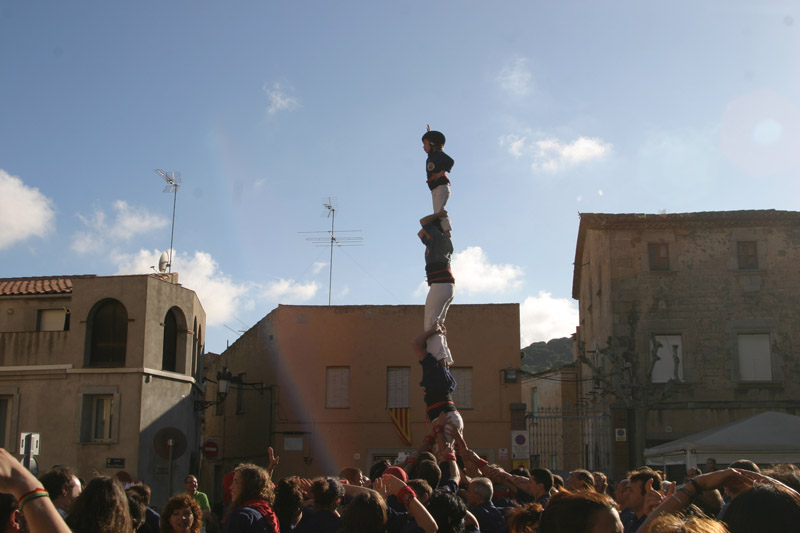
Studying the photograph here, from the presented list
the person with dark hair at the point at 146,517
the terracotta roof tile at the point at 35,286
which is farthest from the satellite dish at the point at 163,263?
the person with dark hair at the point at 146,517

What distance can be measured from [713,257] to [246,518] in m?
24.2

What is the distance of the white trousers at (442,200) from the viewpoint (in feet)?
44.3

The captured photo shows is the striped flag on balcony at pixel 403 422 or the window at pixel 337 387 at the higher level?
the window at pixel 337 387

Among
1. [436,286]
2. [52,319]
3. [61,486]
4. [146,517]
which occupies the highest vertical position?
[52,319]

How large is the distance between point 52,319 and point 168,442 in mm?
12740

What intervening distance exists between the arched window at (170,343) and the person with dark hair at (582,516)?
24105 millimetres

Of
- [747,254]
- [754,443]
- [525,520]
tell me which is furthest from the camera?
[747,254]

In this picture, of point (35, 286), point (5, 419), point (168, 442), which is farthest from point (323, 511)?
point (35, 286)

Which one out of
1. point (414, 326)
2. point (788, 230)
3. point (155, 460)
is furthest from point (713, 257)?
point (155, 460)

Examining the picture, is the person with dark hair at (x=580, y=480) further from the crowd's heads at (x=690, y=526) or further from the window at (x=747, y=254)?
the window at (x=747, y=254)

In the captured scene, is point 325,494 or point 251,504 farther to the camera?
point 325,494

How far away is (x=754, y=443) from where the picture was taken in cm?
1539

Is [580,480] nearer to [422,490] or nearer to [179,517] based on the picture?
[422,490]

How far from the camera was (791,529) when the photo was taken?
351 cm
